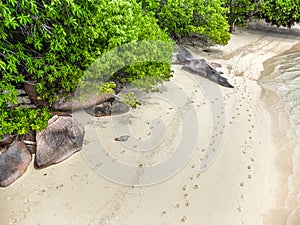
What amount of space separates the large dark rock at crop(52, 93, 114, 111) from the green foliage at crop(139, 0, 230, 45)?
526cm

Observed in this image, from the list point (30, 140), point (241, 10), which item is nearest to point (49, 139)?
point (30, 140)

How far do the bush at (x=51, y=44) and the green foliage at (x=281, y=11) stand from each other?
11854 mm

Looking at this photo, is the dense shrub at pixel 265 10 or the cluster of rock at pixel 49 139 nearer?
the cluster of rock at pixel 49 139

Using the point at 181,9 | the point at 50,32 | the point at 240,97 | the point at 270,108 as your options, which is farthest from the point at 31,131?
the point at 181,9

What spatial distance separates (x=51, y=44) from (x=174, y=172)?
A: 3.66 m

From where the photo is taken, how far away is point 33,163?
18.1ft

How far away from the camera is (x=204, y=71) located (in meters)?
9.88

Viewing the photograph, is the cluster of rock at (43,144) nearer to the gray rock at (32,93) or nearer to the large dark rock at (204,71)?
the gray rock at (32,93)

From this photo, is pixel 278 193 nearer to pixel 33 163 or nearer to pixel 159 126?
pixel 159 126

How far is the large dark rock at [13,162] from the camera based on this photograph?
16.6 feet

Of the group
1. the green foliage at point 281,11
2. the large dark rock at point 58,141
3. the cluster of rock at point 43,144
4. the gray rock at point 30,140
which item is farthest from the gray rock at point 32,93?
the green foliage at point 281,11

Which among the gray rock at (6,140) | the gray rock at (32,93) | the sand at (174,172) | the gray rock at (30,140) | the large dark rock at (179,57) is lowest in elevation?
the sand at (174,172)

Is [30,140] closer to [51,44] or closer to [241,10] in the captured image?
[51,44]

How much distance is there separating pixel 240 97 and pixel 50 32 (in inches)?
242
